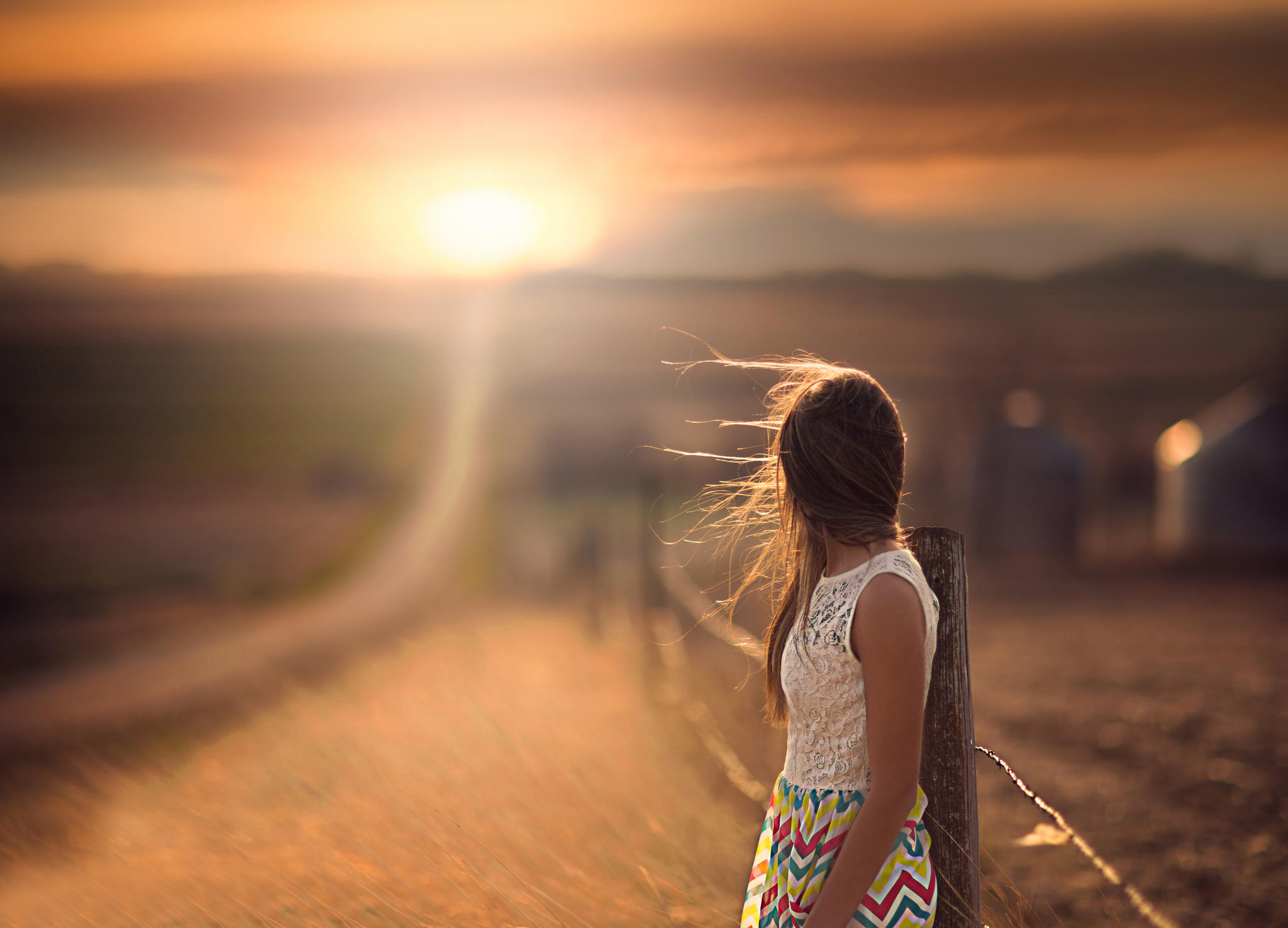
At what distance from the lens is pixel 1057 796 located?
5.54 metres

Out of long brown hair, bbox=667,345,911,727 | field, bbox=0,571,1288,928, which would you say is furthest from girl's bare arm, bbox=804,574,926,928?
field, bbox=0,571,1288,928

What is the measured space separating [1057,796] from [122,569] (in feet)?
71.7

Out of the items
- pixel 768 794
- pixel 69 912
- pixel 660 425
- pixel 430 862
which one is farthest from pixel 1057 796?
pixel 660 425

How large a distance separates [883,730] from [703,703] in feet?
14.9

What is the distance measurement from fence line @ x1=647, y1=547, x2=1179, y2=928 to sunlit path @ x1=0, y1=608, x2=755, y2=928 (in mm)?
153

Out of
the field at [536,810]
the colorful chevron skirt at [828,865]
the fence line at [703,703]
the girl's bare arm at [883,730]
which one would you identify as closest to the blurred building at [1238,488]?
the field at [536,810]

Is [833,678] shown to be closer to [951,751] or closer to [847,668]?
[847,668]

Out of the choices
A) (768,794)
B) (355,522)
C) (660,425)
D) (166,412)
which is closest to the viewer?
(768,794)

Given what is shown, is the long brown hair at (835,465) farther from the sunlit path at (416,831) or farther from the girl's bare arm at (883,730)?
the sunlit path at (416,831)

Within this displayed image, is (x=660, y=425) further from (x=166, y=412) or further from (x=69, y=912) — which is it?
(x=69, y=912)

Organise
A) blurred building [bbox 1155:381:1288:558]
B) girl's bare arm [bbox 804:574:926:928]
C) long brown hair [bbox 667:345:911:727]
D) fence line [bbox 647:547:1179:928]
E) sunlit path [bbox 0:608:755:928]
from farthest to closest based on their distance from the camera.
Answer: blurred building [bbox 1155:381:1288:558] → sunlit path [bbox 0:608:755:928] → fence line [bbox 647:547:1179:928] → long brown hair [bbox 667:345:911:727] → girl's bare arm [bbox 804:574:926:928]

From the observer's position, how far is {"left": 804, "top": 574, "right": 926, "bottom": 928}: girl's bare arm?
1.56 m

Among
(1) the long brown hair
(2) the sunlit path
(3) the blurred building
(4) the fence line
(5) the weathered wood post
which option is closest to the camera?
(1) the long brown hair

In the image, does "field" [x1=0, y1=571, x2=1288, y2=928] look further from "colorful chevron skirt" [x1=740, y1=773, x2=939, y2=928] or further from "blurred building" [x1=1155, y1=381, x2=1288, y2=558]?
"blurred building" [x1=1155, y1=381, x2=1288, y2=558]
